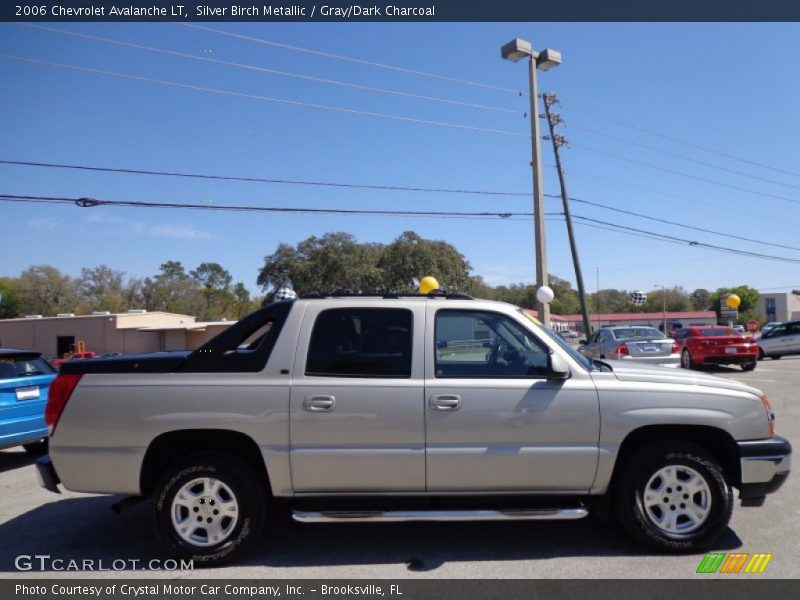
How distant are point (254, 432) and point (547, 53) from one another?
62.8 feet

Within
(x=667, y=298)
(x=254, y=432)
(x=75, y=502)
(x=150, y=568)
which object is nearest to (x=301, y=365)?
(x=254, y=432)

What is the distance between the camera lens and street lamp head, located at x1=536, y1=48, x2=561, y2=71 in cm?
1997

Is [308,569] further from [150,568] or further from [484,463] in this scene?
[484,463]

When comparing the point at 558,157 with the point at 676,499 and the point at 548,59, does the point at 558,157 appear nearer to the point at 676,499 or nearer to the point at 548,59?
the point at 548,59

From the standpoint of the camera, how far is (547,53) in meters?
20.0

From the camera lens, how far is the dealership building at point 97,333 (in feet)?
135

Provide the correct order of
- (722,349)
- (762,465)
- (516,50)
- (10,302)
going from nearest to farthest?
(762,465), (722,349), (516,50), (10,302)

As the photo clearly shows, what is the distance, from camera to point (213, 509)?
13.8 feet

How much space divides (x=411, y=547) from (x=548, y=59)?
19031 millimetres

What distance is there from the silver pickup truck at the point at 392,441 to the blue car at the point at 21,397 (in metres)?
3.57

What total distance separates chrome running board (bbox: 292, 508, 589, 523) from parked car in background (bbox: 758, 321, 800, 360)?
24031 millimetres

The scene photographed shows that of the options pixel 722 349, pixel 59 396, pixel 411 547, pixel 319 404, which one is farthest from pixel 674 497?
pixel 722 349

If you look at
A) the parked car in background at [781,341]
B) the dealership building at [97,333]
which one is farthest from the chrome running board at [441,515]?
the dealership building at [97,333]

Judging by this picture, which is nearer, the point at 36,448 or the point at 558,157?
the point at 36,448
